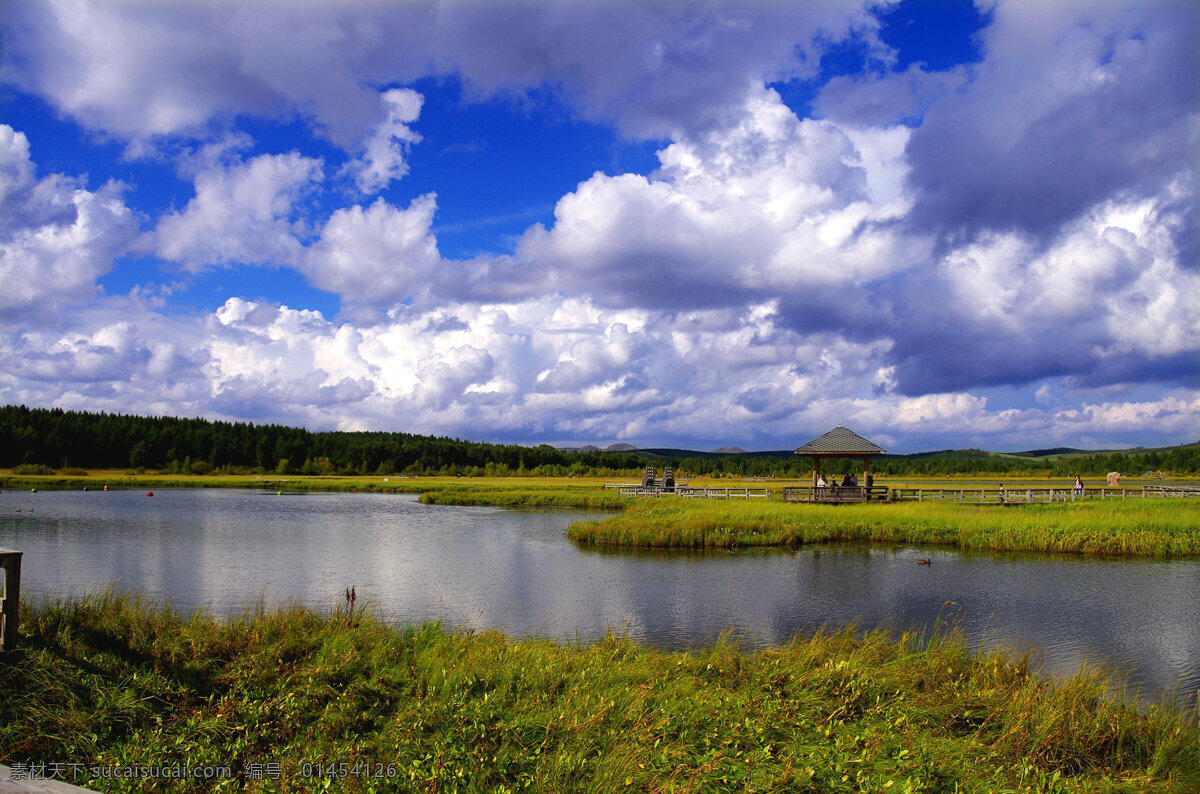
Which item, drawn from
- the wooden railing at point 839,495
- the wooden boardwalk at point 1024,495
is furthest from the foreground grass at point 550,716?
the wooden boardwalk at point 1024,495

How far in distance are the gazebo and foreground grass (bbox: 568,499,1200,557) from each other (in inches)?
170

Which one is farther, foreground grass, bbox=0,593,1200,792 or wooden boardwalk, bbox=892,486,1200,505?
wooden boardwalk, bbox=892,486,1200,505

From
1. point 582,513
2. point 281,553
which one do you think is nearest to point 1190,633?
point 281,553

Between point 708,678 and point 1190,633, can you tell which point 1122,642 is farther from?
point 708,678

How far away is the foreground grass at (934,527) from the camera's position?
93.7ft

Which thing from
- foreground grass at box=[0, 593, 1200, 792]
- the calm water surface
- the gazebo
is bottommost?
the calm water surface

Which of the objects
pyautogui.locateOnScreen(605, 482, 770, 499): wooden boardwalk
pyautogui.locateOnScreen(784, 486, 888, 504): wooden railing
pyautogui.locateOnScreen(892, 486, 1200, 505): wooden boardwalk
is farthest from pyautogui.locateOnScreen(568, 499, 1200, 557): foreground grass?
pyautogui.locateOnScreen(605, 482, 770, 499): wooden boardwalk

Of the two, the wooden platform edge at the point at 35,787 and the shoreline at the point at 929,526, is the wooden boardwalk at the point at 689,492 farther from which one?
the wooden platform edge at the point at 35,787

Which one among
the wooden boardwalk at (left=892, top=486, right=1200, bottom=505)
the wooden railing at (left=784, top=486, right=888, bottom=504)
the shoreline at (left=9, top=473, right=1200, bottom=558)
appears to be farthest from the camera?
the wooden boardwalk at (left=892, top=486, right=1200, bottom=505)

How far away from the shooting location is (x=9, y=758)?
20.0 ft

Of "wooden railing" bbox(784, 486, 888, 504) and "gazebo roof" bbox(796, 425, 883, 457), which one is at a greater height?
"gazebo roof" bbox(796, 425, 883, 457)

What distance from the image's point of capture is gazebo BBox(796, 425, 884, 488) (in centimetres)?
4119

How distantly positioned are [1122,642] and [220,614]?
730 inches

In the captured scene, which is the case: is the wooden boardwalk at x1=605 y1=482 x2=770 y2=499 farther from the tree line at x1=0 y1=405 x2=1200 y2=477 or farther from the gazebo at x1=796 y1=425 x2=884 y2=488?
the tree line at x1=0 y1=405 x2=1200 y2=477
